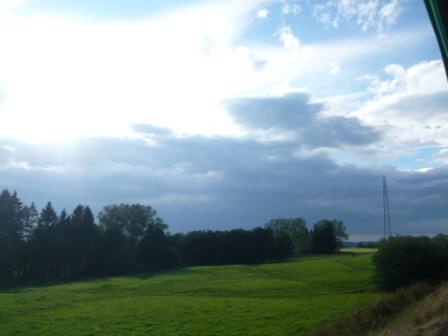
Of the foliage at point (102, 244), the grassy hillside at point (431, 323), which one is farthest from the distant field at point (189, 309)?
the foliage at point (102, 244)

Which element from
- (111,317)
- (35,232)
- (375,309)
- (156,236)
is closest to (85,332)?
(111,317)

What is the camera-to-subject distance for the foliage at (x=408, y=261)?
52.2 m

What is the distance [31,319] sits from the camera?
34.6m

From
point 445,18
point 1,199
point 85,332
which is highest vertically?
point 1,199

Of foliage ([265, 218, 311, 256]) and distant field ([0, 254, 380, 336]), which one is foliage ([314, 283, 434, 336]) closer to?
distant field ([0, 254, 380, 336])

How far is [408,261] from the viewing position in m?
53.3

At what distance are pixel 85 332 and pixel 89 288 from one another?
3338 cm

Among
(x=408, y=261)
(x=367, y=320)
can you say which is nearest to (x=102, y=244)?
(x=408, y=261)

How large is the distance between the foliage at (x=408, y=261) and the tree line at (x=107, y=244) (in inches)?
2296

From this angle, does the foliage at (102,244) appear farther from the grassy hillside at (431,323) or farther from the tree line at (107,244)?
the grassy hillside at (431,323)

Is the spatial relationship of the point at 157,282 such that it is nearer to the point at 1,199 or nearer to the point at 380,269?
the point at 380,269

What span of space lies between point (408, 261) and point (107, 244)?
6369 cm

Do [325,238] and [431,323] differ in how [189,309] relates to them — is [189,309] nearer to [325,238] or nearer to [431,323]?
[431,323]

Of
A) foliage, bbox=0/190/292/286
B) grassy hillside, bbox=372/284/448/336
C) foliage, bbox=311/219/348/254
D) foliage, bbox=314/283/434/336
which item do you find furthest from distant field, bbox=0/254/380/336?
foliage, bbox=311/219/348/254
